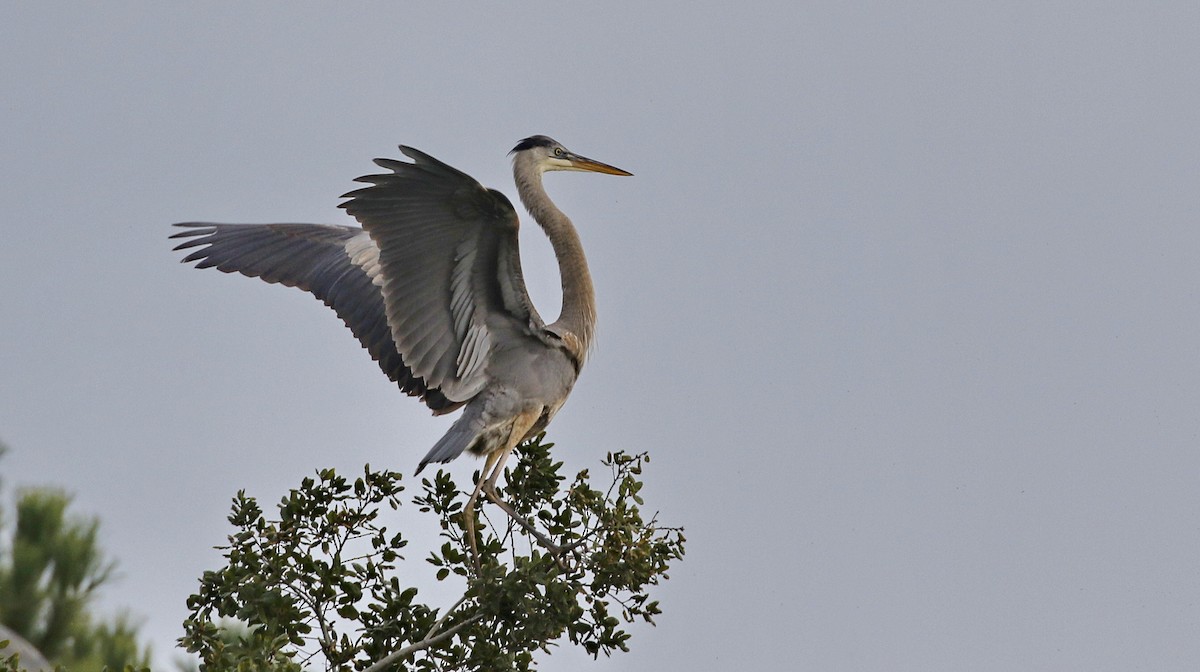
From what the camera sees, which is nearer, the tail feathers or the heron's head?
the tail feathers

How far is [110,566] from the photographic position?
40.7ft

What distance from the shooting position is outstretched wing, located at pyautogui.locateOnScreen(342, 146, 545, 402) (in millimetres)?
5172

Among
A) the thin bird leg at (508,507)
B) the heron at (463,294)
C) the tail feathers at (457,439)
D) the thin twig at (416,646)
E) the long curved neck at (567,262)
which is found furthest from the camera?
the long curved neck at (567,262)

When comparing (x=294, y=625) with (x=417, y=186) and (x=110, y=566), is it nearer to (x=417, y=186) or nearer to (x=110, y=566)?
(x=417, y=186)

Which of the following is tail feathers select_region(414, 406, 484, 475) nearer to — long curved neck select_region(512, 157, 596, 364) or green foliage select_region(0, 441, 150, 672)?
long curved neck select_region(512, 157, 596, 364)

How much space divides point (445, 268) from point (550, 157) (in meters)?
1.46

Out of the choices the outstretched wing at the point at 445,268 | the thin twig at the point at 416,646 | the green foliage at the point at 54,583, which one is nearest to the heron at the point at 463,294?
the outstretched wing at the point at 445,268

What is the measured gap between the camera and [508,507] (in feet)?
16.9

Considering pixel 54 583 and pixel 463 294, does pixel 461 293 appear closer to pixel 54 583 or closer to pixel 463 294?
pixel 463 294

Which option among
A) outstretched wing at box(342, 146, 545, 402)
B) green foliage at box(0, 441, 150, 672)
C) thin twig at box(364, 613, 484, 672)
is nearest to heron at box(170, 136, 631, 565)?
outstretched wing at box(342, 146, 545, 402)

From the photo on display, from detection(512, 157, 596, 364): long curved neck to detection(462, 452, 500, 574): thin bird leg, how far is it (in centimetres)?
58

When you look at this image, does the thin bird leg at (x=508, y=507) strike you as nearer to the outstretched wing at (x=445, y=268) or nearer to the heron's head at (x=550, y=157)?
the outstretched wing at (x=445, y=268)

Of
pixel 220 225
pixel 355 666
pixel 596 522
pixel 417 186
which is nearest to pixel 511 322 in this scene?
pixel 417 186

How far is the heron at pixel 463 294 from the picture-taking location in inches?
205
